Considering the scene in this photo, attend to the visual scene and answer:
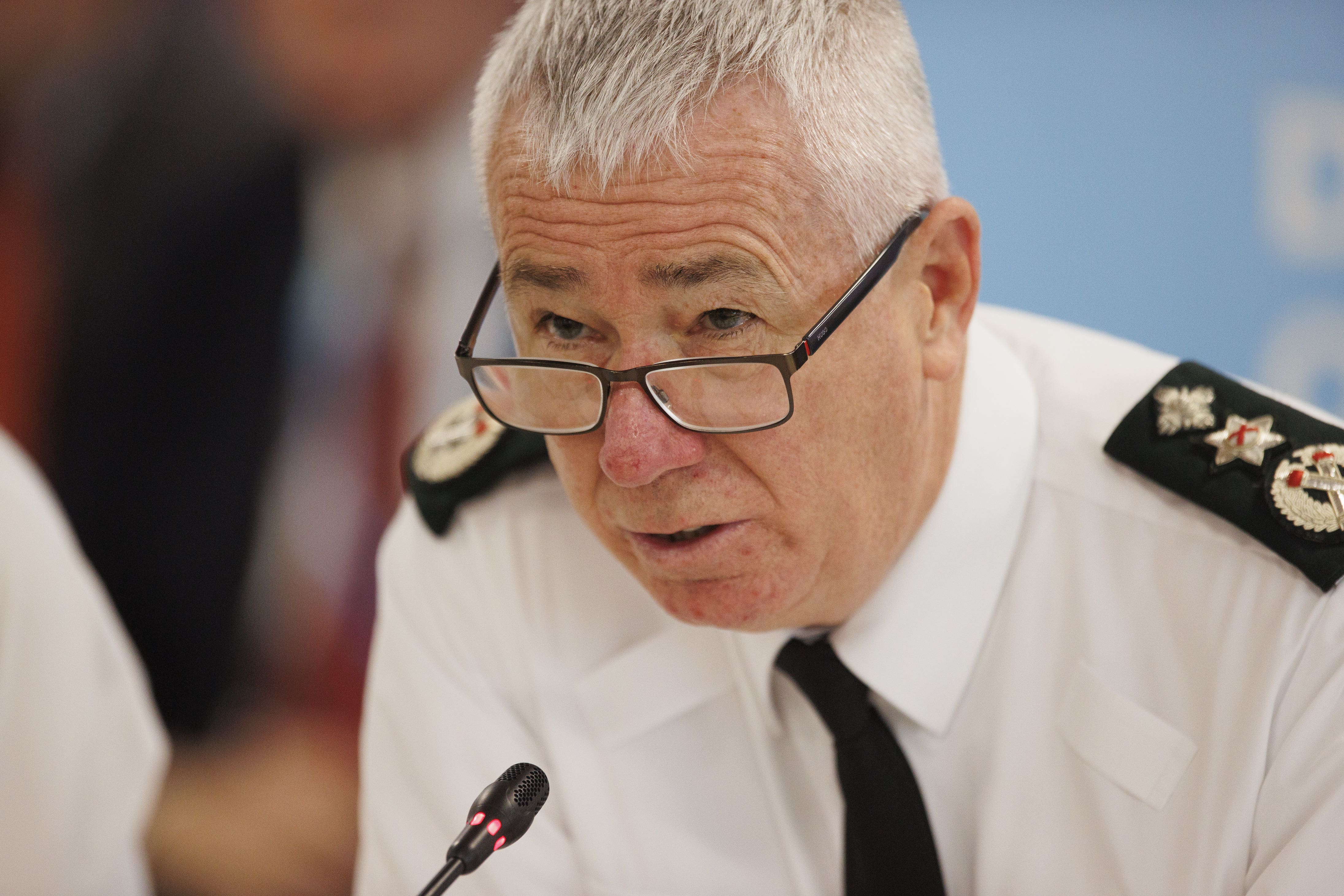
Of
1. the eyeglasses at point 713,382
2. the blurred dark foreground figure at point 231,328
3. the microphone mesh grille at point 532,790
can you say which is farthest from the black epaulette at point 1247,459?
the blurred dark foreground figure at point 231,328

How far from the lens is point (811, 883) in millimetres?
1314

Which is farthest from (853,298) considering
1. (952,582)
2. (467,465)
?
(467,465)

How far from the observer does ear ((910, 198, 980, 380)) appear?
1134mm

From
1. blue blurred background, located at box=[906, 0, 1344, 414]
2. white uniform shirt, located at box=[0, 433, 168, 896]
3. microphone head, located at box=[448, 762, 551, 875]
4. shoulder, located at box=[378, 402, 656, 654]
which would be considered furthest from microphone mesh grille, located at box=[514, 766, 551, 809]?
blue blurred background, located at box=[906, 0, 1344, 414]

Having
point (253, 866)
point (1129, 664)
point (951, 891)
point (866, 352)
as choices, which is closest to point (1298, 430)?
point (1129, 664)

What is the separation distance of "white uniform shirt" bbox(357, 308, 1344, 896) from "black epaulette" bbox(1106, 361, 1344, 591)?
30 millimetres

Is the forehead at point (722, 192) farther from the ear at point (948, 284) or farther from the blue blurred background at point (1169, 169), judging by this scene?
the blue blurred background at point (1169, 169)

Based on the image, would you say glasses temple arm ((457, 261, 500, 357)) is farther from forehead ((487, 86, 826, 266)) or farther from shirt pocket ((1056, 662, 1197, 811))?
shirt pocket ((1056, 662, 1197, 811))

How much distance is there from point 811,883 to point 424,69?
5.73 ft

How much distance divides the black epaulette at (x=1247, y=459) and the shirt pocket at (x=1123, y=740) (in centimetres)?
20

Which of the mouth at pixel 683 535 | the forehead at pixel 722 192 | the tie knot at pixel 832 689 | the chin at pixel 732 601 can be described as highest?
the forehead at pixel 722 192

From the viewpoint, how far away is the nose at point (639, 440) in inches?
40.8

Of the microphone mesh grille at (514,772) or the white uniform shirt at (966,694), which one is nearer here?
the microphone mesh grille at (514,772)

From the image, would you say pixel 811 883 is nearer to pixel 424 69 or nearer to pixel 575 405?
pixel 575 405
